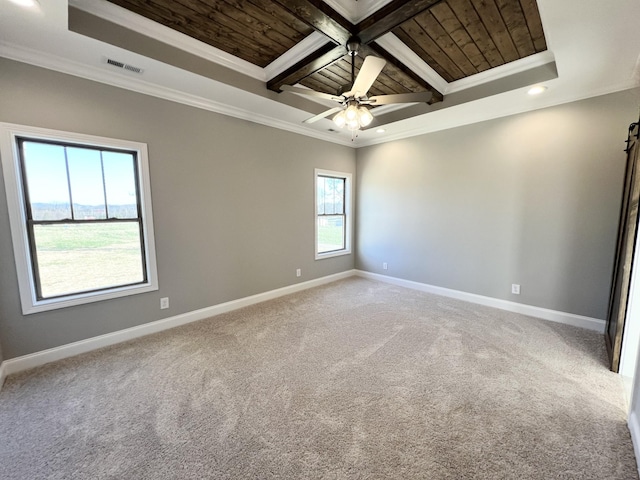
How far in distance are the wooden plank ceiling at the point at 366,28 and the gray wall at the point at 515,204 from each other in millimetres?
1071

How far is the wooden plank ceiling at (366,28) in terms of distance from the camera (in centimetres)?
201

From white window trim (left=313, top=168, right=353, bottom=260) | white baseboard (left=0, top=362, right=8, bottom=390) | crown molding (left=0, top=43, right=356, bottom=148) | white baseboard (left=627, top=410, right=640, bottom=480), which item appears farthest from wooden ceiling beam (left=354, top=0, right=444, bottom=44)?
white baseboard (left=0, top=362, right=8, bottom=390)

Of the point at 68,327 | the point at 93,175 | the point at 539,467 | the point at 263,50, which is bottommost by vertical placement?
the point at 539,467

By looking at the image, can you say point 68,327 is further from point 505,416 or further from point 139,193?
point 505,416

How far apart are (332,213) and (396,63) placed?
277 cm

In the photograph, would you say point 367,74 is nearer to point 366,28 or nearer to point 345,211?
point 366,28

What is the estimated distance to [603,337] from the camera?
9.26 ft

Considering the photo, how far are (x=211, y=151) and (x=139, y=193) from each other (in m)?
0.97

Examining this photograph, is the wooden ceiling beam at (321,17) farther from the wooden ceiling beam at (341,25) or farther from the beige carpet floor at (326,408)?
the beige carpet floor at (326,408)

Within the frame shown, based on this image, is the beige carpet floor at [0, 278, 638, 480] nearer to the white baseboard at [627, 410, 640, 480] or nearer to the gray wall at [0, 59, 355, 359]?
the white baseboard at [627, 410, 640, 480]

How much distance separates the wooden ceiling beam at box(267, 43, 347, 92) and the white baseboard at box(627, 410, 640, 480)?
135 inches

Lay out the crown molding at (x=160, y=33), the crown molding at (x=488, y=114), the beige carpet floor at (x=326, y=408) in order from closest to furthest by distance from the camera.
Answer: the beige carpet floor at (x=326, y=408) → the crown molding at (x=160, y=33) → the crown molding at (x=488, y=114)

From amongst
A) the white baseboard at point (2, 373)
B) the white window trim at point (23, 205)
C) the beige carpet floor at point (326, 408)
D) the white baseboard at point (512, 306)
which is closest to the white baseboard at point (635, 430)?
the beige carpet floor at point (326, 408)

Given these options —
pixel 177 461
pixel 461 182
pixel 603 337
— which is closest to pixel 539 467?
pixel 177 461
